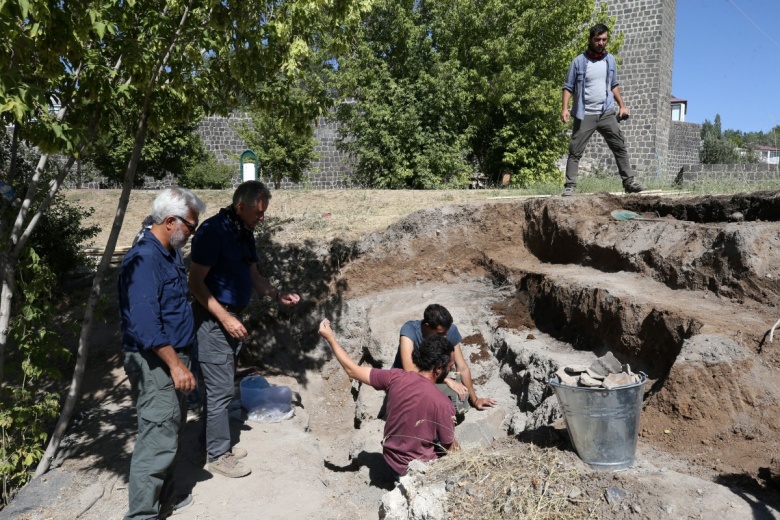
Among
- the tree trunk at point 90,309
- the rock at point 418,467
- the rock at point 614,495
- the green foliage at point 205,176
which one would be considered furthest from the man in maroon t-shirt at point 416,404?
the green foliage at point 205,176

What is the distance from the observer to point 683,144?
1121 inches

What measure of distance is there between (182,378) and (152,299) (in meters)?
0.46

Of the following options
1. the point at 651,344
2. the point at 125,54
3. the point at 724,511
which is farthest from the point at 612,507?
the point at 125,54

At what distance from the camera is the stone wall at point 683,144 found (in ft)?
89.6

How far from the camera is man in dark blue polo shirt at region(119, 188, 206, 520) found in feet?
10.9

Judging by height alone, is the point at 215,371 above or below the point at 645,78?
below

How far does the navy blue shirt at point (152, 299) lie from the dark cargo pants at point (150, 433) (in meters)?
0.13

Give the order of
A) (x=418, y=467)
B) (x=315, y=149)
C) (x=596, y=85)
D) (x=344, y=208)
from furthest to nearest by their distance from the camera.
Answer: (x=315, y=149) → (x=344, y=208) → (x=596, y=85) → (x=418, y=467)

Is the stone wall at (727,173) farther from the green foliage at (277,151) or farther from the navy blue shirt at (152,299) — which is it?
the green foliage at (277,151)

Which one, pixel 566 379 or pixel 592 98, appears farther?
pixel 592 98

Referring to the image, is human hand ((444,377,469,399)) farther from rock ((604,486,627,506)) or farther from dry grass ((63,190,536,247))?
dry grass ((63,190,536,247))

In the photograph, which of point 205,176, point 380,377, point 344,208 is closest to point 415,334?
point 380,377

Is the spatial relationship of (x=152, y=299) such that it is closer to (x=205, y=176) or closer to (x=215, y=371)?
(x=215, y=371)

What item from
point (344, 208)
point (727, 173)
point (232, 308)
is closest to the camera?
point (232, 308)
